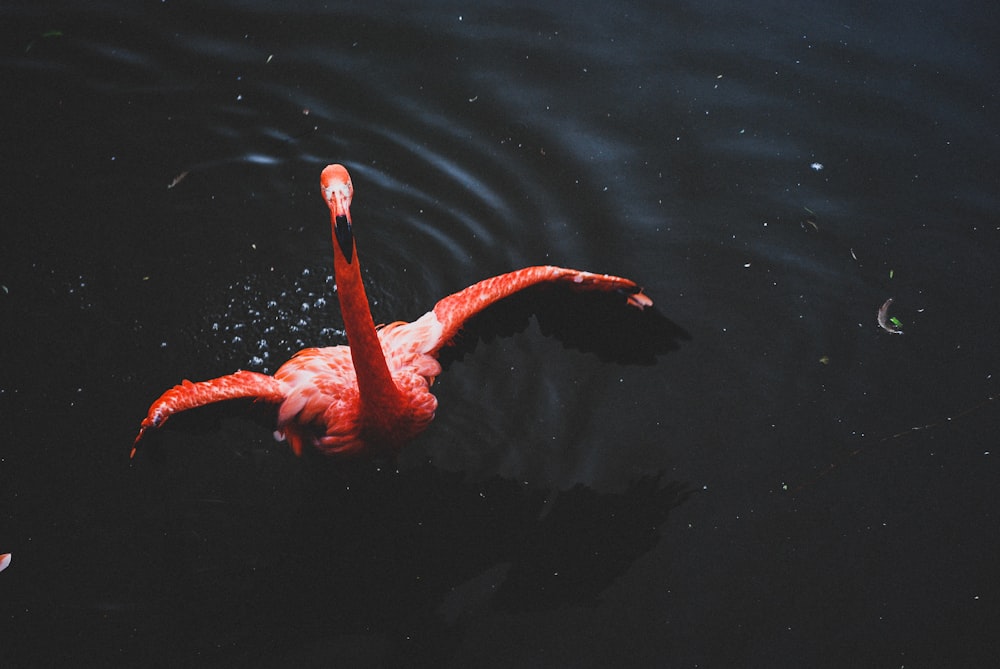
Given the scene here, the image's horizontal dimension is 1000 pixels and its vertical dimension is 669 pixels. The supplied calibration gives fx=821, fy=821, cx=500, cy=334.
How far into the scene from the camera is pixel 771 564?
3.90 metres

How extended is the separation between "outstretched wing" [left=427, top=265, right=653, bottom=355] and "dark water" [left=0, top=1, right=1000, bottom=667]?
23.5 inches

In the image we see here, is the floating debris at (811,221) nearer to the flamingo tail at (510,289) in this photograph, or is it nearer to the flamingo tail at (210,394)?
the flamingo tail at (510,289)

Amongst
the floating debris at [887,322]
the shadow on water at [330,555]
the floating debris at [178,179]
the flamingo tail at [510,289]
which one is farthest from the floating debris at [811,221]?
the floating debris at [178,179]

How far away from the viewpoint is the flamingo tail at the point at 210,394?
3.23 m

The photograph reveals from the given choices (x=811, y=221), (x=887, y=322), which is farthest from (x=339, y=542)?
(x=811, y=221)

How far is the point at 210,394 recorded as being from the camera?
3305mm

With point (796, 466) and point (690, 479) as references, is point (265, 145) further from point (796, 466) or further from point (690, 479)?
point (796, 466)

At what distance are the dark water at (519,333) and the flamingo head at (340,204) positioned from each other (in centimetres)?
103

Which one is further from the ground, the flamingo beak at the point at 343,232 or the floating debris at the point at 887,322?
the flamingo beak at the point at 343,232

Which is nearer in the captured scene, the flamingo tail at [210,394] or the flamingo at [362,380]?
the flamingo tail at [210,394]

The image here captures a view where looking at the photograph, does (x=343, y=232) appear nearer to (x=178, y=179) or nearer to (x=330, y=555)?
(x=330, y=555)

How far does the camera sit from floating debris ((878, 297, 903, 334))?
4723 mm

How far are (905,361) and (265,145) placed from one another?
4.13 m

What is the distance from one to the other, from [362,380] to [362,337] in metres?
0.22
